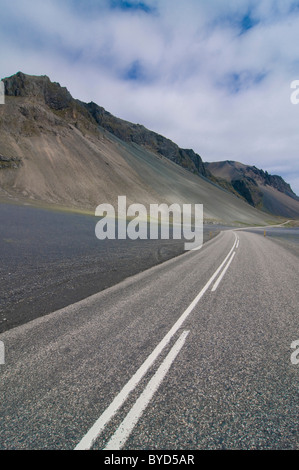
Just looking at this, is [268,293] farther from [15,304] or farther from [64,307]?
[15,304]

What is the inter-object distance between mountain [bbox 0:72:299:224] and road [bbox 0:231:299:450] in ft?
202

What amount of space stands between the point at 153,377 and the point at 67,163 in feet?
281

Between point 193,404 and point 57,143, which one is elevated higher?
point 57,143

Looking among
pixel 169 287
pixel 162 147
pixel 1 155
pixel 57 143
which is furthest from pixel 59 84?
→ pixel 169 287

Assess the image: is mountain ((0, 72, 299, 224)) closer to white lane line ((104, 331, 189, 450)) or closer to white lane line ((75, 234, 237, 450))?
white lane line ((75, 234, 237, 450))

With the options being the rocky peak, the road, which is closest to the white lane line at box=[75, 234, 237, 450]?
the road

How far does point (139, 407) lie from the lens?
274 cm

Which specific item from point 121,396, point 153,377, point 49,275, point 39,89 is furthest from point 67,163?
point 121,396

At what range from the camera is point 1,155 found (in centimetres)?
6712

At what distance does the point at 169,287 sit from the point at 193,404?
15.7 ft

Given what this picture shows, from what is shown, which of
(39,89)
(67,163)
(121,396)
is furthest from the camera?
(39,89)

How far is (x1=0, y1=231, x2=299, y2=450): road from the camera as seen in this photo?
7.95 ft

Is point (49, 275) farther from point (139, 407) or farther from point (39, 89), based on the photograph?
point (39, 89)
